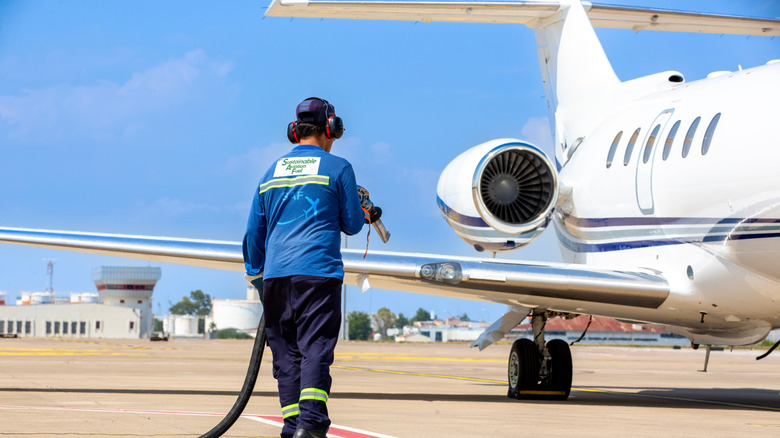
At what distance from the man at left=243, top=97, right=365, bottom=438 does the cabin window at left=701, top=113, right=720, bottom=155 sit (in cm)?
675

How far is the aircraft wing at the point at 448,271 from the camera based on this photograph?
12.7 m

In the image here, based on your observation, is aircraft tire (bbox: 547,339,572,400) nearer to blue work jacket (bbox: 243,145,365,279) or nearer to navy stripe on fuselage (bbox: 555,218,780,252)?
navy stripe on fuselage (bbox: 555,218,780,252)

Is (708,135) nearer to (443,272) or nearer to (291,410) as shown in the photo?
(443,272)

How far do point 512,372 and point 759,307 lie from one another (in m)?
3.83

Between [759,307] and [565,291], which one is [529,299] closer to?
[565,291]

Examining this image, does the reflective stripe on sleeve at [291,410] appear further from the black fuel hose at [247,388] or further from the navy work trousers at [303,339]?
the black fuel hose at [247,388]

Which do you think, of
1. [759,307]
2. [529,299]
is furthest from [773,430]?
[529,299]

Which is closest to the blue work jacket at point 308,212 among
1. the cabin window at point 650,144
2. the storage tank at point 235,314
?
the cabin window at point 650,144

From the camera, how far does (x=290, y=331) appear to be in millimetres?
6359

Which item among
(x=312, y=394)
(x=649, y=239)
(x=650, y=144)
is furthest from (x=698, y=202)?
(x=312, y=394)

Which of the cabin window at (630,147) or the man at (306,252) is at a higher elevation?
the cabin window at (630,147)

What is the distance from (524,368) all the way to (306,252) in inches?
340

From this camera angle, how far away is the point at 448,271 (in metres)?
12.7

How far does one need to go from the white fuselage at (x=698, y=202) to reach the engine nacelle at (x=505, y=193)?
2.86 ft
